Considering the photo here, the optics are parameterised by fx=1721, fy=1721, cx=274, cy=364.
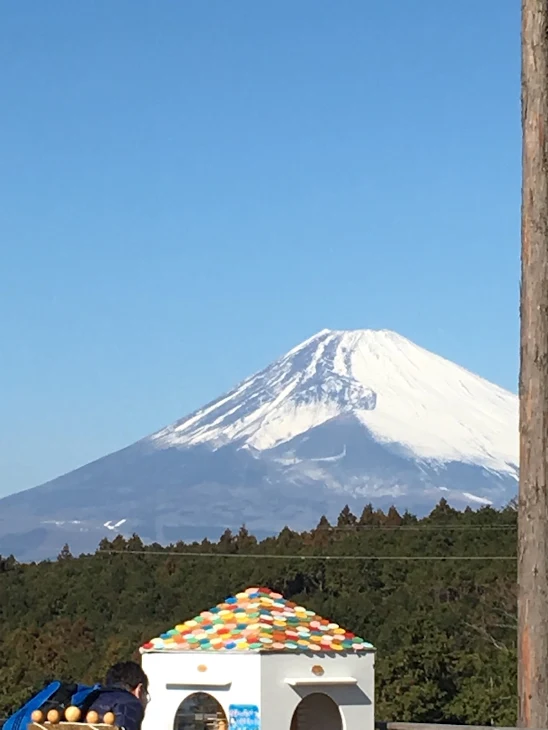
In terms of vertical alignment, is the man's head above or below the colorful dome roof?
below

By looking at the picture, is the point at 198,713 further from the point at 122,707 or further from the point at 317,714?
the point at 317,714

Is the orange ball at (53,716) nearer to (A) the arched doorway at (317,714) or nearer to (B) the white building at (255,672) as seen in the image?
(B) the white building at (255,672)

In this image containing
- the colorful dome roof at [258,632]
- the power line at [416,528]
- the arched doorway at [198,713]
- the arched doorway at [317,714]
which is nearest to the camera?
the colorful dome roof at [258,632]

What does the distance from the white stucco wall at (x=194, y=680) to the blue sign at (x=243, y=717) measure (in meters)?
0.02

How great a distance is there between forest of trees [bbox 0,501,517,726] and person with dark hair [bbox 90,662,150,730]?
1622 cm

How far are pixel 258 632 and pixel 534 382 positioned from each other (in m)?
1.66

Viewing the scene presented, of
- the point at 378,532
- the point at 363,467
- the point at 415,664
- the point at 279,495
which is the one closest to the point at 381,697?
the point at 415,664

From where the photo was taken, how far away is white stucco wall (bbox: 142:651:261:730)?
7.29m

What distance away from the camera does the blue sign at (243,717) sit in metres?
7.29

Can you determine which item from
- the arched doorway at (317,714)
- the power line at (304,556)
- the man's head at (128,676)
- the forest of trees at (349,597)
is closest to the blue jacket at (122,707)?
the man's head at (128,676)

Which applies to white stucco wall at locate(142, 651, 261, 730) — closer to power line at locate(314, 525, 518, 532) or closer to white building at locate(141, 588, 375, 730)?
white building at locate(141, 588, 375, 730)

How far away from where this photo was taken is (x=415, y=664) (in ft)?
89.3

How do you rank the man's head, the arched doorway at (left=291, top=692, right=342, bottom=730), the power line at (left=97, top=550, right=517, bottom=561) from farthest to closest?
1. the power line at (left=97, top=550, right=517, bottom=561)
2. the arched doorway at (left=291, top=692, right=342, bottom=730)
3. the man's head

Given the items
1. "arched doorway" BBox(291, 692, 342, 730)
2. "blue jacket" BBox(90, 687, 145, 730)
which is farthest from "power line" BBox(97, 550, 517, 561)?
"blue jacket" BBox(90, 687, 145, 730)
